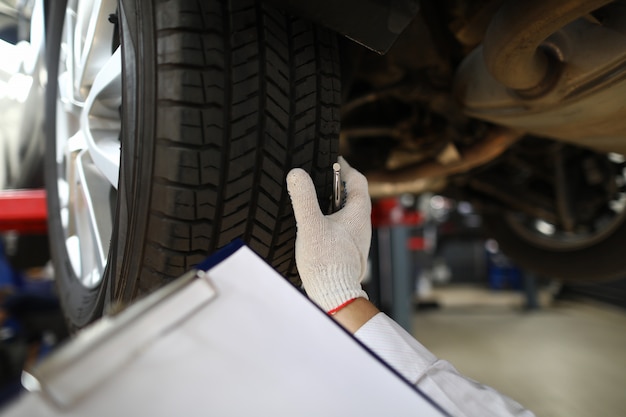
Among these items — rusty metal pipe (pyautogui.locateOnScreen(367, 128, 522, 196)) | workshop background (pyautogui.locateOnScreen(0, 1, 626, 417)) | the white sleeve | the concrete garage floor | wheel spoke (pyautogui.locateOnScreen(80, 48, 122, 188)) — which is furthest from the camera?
the concrete garage floor

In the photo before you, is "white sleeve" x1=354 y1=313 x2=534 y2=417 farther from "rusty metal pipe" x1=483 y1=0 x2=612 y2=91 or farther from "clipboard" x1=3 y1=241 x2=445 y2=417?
"rusty metal pipe" x1=483 y1=0 x2=612 y2=91

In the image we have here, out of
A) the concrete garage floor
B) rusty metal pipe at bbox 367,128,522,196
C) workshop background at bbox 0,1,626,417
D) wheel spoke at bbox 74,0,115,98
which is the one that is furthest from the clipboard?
the concrete garage floor

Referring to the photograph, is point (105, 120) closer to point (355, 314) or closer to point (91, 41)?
point (91, 41)

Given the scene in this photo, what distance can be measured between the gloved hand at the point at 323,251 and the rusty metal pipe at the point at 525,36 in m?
0.33

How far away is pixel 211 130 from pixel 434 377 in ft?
1.20

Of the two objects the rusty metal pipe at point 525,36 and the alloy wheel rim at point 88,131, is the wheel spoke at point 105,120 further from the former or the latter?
the rusty metal pipe at point 525,36

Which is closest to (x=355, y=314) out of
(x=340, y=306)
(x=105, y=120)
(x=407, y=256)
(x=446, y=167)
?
(x=340, y=306)

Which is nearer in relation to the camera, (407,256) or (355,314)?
(355,314)

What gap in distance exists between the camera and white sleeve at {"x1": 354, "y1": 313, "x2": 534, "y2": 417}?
1.37 ft

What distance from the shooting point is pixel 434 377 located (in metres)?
0.44

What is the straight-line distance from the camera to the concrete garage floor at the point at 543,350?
1.26m

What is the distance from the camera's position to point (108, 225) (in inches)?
27.6

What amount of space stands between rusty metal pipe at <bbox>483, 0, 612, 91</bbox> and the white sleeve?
0.42 meters

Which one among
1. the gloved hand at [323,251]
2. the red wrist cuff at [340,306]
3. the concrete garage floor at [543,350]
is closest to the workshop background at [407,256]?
the concrete garage floor at [543,350]
